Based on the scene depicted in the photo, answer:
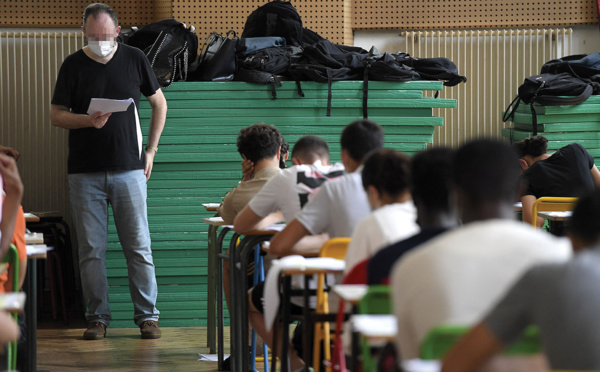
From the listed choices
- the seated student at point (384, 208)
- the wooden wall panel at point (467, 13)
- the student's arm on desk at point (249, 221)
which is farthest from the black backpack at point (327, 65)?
the seated student at point (384, 208)

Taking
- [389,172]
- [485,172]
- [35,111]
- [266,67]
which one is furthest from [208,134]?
[485,172]

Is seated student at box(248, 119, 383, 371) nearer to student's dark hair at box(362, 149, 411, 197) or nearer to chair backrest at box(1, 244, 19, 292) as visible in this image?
student's dark hair at box(362, 149, 411, 197)

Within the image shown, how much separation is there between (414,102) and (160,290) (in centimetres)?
237

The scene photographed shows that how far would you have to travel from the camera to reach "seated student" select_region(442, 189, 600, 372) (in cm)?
170

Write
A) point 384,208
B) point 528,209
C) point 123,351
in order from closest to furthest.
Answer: point 384,208, point 123,351, point 528,209

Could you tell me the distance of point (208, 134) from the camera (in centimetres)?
691

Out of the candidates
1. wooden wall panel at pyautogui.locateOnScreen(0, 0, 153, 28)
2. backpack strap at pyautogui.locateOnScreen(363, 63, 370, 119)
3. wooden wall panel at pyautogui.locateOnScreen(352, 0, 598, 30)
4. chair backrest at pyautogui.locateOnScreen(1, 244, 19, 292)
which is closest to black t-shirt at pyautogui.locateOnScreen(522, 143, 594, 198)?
backpack strap at pyautogui.locateOnScreen(363, 63, 370, 119)

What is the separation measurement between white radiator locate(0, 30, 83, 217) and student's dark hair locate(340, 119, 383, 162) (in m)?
4.61

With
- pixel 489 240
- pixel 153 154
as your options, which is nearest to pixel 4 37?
pixel 153 154

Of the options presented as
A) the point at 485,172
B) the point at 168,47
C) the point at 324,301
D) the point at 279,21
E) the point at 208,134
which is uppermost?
the point at 279,21

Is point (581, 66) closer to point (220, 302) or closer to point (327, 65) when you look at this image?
point (327, 65)

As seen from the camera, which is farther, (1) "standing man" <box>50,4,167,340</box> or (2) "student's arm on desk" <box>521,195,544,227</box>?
(2) "student's arm on desk" <box>521,195,544,227</box>

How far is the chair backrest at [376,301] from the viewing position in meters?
2.43

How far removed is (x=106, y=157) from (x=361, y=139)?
2604 mm
